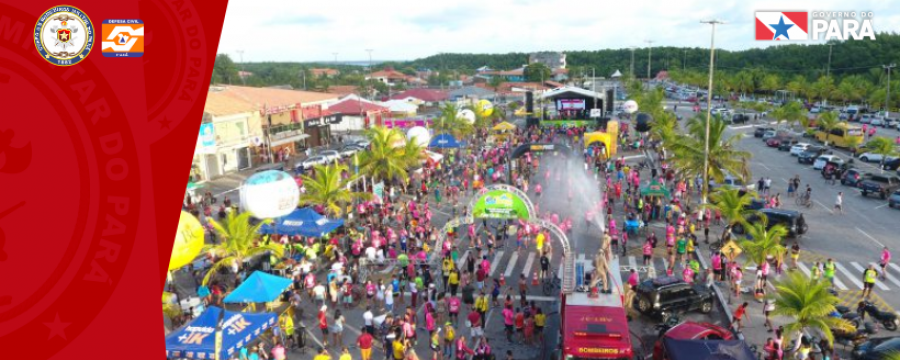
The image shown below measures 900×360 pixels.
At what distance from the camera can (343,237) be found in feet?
86.4

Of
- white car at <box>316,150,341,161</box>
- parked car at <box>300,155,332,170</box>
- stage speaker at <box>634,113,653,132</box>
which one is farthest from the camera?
stage speaker at <box>634,113,653,132</box>

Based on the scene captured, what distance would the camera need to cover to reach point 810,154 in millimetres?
43219

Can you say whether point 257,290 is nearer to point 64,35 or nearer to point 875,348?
point 64,35

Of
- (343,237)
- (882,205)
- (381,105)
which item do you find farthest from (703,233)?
(381,105)

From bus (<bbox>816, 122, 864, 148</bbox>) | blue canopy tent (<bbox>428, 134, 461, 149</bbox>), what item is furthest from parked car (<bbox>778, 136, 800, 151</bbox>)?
blue canopy tent (<bbox>428, 134, 461, 149</bbox>)

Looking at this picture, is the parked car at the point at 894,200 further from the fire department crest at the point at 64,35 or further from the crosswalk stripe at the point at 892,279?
the fire department crest at the point at 64,35

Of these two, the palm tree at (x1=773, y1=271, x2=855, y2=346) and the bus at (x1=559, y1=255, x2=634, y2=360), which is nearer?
the bus at (x1=559, y1=255, x2=634, y2=360)

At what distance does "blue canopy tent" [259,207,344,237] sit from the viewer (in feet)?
75.7

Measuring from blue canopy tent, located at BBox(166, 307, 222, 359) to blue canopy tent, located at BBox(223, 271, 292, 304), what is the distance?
2.32 meters

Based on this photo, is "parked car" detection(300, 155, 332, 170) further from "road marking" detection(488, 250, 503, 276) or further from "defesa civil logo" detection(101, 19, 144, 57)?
"defesa civil logo" detection(101, 19, 144, 57)

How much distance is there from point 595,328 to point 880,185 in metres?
27.4


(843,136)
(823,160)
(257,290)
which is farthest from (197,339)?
(843,136)

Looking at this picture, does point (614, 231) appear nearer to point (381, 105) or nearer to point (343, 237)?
A: point (343, 237)

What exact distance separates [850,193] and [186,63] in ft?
120
